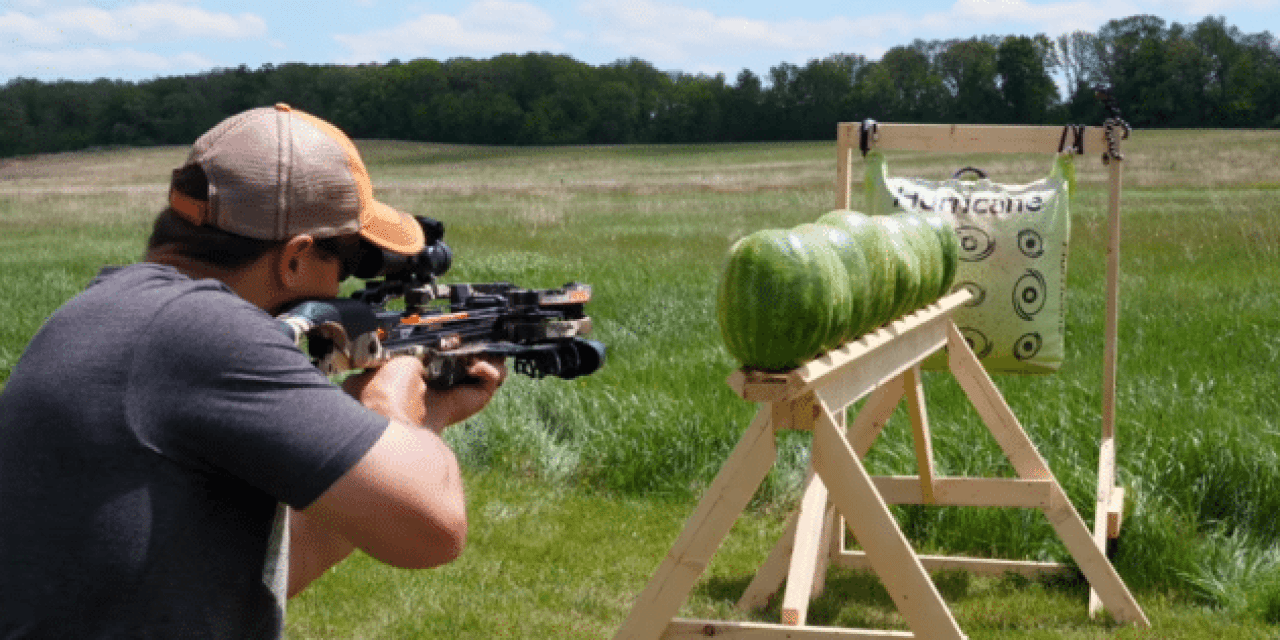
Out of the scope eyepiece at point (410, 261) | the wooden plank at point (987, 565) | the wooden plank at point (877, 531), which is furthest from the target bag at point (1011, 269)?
the scope eyepiece at point (410, 261)

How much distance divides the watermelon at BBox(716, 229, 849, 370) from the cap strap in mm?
1513

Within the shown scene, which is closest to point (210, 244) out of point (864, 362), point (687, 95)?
point (864, 362)

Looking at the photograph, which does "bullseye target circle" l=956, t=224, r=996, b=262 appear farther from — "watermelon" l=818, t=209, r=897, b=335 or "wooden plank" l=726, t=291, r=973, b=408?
"watermelon" l=818, t=209, r=897, b=335

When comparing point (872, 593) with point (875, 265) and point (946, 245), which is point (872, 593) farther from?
point (875, 265)

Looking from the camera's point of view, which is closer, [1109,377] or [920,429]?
[920,429]

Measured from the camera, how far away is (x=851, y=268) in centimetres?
383

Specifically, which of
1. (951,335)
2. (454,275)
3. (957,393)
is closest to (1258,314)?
(957,393)

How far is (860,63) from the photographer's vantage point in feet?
295

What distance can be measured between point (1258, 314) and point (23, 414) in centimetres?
987

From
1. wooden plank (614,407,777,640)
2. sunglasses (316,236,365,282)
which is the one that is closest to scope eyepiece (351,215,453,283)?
sunglasses (316,236,365,282)

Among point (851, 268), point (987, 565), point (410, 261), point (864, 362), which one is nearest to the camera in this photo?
point (410, 261)

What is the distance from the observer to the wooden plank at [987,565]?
230 inches

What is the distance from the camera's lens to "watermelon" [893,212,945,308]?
4.52 metres

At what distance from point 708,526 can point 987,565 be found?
103 inches
